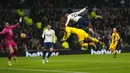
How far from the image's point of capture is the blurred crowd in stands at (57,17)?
39.5 metres

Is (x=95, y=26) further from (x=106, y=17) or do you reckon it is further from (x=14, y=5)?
(x=14, y=5)

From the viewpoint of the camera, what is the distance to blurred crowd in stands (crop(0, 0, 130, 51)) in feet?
129

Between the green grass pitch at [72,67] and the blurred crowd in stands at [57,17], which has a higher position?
the blurred crowd in stands at [57,17]

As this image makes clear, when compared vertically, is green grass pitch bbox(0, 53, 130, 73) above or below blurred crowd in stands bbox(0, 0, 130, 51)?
below

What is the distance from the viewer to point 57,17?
144ft

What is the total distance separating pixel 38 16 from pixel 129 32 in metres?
9.89

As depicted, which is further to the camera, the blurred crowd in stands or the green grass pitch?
the blurred crowd in stands

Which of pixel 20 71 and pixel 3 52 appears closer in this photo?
pixel 20 71

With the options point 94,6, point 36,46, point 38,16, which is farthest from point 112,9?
point 36,46

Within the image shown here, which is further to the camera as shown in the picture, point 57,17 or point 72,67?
point 57,17

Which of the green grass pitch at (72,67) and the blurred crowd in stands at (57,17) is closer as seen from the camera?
the green grass pitch at (72,67)

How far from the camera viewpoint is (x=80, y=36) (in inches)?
987

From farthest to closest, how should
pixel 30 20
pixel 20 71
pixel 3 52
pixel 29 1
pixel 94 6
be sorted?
pixel 94 6 < pixel 29 1 < pixel 30 20 < pixel 3 52 < pixel 20 71

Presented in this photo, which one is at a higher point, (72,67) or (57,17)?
(57,17)
